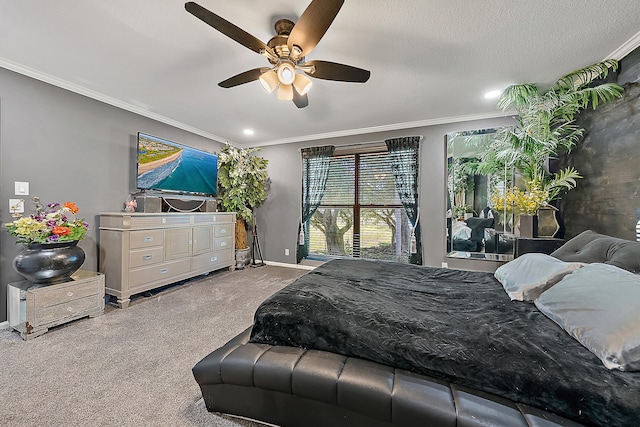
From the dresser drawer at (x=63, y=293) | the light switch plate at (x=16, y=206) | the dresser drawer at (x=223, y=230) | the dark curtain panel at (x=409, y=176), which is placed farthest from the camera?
the dresser drawer at (x=223, y=230)

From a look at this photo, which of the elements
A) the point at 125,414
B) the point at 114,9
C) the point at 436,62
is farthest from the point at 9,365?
the point at 436,62

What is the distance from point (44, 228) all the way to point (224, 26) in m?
2.39

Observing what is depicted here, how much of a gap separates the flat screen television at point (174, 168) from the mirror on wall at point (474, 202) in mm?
3810

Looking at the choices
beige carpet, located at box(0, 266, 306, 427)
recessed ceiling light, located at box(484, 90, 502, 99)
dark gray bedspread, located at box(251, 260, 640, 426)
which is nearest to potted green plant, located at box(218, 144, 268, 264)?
beige carpet, located at box(0, 266, 306, 427)

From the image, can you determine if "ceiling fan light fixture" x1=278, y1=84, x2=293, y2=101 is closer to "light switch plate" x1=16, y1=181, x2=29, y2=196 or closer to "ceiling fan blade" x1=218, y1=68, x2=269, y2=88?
"ceiling fan blade" x1=218, y1=68, x2=269, y2=88

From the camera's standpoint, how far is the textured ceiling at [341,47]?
162 centimetres

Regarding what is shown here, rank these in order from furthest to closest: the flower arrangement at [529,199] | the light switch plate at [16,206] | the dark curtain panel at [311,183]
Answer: the dark curtain panel at [311,183] → the flower arrangement at [529,199] → the light switch plate at [16,206]

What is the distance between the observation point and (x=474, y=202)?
3.34 metres

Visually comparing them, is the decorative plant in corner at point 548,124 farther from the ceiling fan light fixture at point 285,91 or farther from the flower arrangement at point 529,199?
the ceiling fan light fixture at point 285,91

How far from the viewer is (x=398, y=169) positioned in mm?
3857

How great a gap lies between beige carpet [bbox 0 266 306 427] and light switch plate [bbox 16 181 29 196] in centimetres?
128

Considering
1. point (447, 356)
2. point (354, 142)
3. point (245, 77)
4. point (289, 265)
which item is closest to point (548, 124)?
point (354, 142)

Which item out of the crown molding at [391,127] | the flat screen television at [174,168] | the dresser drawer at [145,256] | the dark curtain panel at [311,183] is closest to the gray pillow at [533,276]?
the crown molding at [391,127]

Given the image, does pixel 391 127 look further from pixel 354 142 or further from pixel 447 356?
pixel 447 356
